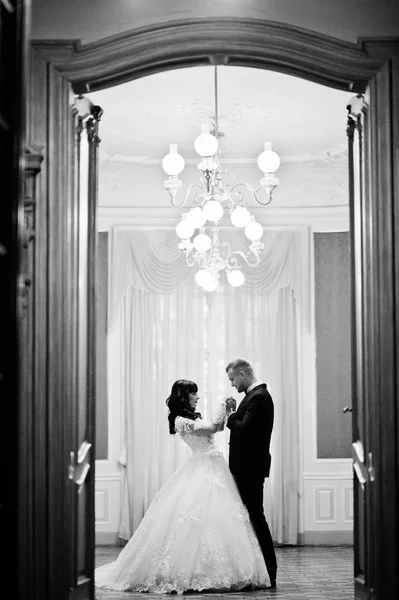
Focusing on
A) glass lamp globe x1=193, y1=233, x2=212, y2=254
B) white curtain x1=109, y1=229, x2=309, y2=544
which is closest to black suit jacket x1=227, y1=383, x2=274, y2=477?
glass lamp globe x1=193, y1=233, x2=212, y2=254

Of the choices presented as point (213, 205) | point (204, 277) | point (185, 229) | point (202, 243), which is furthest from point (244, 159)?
point (213, 205)

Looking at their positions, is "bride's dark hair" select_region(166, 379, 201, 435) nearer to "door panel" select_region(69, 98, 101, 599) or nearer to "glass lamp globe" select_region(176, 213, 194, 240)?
"glass lamp globe" select_region(176, 213, 194, 240)

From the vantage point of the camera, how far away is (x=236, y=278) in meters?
9.11

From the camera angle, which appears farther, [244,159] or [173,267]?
[173,267]

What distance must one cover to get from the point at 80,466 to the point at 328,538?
5391mm

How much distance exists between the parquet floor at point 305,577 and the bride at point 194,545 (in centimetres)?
10

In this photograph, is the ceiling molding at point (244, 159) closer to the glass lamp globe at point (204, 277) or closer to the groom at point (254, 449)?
the glass lamp globe at point (204, 277)

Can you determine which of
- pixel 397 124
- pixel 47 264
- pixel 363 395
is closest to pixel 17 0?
pixel 47 264

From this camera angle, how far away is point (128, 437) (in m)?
9.68

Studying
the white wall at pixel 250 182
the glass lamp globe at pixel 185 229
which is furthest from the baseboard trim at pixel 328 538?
the glass lamp globe at pixel 185 229

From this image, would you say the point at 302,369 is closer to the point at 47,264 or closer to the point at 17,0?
the point at 47,264

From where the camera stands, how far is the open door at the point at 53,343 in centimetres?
432

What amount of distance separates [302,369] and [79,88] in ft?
18.4

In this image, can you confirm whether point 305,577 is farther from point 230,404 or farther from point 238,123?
point 238,123
